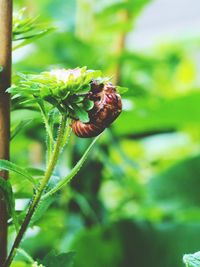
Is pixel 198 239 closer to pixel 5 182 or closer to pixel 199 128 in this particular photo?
pixel 199 128

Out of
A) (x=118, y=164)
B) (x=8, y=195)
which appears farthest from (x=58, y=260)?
(x=118, y=164)

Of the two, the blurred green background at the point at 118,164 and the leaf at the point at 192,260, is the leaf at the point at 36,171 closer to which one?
the leaf at the point at 192,260

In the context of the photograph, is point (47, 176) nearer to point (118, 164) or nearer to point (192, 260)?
point (192, 260)

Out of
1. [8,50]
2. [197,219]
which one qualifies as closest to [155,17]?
[197,219]

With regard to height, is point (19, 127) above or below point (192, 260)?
above

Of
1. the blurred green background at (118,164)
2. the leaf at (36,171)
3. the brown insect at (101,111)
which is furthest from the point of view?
the blurred green background at (118,164)

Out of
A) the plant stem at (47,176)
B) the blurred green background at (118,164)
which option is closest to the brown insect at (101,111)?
the plant stem at (47,176)
